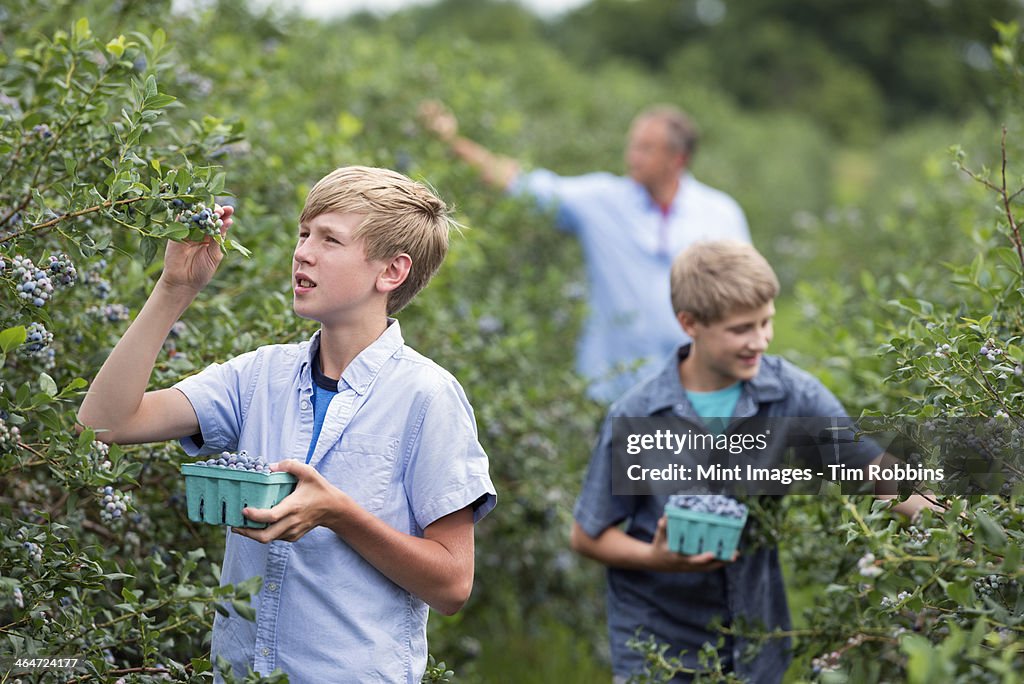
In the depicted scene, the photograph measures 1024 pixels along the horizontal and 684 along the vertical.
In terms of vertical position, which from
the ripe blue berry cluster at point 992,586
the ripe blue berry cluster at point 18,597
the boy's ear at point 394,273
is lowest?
the ripe blue berry cluster at point 18,597

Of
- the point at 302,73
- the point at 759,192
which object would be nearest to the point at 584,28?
the point at 759,192

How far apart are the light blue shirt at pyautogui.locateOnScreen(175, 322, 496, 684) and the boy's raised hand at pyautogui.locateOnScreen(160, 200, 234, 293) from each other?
0.19 metres

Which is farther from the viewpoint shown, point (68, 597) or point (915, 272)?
point (915, 272)

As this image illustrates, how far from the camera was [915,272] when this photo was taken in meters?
3.56

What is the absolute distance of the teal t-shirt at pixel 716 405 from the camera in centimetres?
296

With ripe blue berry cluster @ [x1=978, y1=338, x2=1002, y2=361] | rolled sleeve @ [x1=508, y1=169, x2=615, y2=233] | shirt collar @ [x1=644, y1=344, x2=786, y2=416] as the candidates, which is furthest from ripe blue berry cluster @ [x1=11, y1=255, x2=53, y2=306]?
rolled sleeve @ [x1=508, y1=169, x2=615, y2=233]

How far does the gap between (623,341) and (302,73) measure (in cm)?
271

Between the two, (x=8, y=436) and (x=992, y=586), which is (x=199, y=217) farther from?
(x=992, y=586)

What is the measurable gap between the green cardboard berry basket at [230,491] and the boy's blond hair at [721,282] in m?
1.40

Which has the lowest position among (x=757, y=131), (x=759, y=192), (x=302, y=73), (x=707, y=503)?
(x=707, y=503)

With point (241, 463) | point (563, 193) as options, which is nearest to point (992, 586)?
point (241, 463)

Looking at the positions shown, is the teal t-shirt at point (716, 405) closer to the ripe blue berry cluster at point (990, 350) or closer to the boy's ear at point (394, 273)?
the ripe blue berry cluster at point (990, 350)

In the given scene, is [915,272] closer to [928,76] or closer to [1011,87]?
[1011,87]

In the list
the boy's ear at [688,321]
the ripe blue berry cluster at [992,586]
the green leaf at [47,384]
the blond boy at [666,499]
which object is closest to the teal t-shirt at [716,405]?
the blond boy at [666,499]
